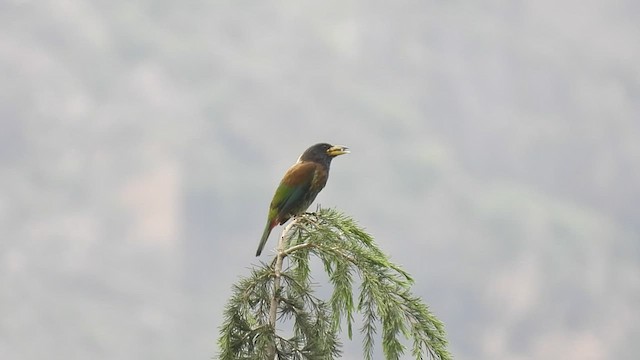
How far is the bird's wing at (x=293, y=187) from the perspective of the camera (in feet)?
34.1

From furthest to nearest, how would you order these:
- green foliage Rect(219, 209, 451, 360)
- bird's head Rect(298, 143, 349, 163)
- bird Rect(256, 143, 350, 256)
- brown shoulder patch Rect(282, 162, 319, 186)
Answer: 1. bird's head Rect(298, 143, 349, 163)
2. brown shoulder patch Rect(282, 162, 319, 186)
3. bird Rect(256, 143, 350, 256)
4. green foliage Rect(219, 209, 451, 360)

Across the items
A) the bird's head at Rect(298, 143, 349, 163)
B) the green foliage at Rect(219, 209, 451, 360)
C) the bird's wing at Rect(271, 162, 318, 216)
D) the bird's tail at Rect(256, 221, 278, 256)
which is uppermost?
the bird's head at Rect(298, 143, 349, 163)

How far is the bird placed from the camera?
34.1 feet

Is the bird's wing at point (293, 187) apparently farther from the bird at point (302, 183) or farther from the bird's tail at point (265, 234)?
the bird's tail at point (265, 234)

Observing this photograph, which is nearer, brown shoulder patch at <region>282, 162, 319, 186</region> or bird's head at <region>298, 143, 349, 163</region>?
brown shoulder patch at <region>282, 162, 319, 186</region>

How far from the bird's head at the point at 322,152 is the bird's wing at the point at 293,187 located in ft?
0.49

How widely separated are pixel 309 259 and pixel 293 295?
94 cm

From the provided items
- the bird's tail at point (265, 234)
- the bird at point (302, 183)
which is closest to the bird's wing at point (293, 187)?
the bird at point (302, 183)

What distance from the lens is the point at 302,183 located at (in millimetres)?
10648

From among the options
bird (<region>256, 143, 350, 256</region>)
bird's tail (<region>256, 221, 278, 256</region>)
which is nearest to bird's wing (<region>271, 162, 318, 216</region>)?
bird (<region>256, 143, 350, 256</region>)

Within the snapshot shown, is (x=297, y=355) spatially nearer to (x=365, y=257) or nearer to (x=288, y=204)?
(x=365, y=257)

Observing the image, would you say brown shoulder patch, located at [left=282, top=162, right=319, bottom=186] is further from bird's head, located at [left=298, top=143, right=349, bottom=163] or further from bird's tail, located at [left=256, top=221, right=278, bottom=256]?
bird's tail, located at [left=256, top=221, right=278, bottom=256]

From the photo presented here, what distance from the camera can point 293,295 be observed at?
770cm

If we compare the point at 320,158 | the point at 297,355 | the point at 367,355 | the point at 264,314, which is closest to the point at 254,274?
the point at 264,314
